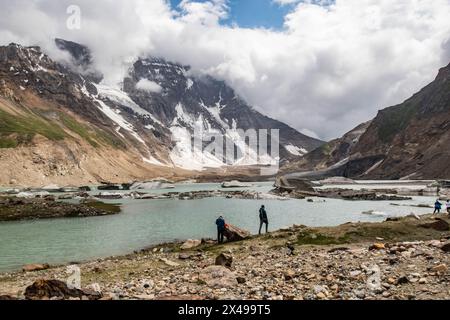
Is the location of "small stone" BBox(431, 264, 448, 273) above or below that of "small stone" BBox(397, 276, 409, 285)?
above

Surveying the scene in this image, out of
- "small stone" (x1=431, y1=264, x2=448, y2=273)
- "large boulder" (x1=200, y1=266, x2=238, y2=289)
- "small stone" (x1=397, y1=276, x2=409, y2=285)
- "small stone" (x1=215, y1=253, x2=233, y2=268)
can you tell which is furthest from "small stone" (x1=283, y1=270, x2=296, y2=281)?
"small stone" (x1=431, y1=264, x2=448, y2=273)

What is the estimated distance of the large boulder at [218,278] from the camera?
1947cm

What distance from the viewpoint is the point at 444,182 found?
141 meters

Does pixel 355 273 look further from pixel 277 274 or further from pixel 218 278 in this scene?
pixel 218 278

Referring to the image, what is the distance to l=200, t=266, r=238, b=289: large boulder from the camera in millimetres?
19469

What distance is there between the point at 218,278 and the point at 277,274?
297 cm

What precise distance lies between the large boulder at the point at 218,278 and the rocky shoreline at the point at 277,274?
1.9 inches

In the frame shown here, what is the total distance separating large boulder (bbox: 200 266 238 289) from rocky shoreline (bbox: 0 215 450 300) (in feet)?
0.16

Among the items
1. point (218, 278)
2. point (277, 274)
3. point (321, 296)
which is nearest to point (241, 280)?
point (218, 278)

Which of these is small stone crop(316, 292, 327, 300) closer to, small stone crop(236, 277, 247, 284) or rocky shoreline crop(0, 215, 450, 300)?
rocky shoreline crop(0, 215, 450, 300)

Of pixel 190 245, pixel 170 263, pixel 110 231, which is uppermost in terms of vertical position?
pixel 170 263

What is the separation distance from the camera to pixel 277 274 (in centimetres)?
2084
